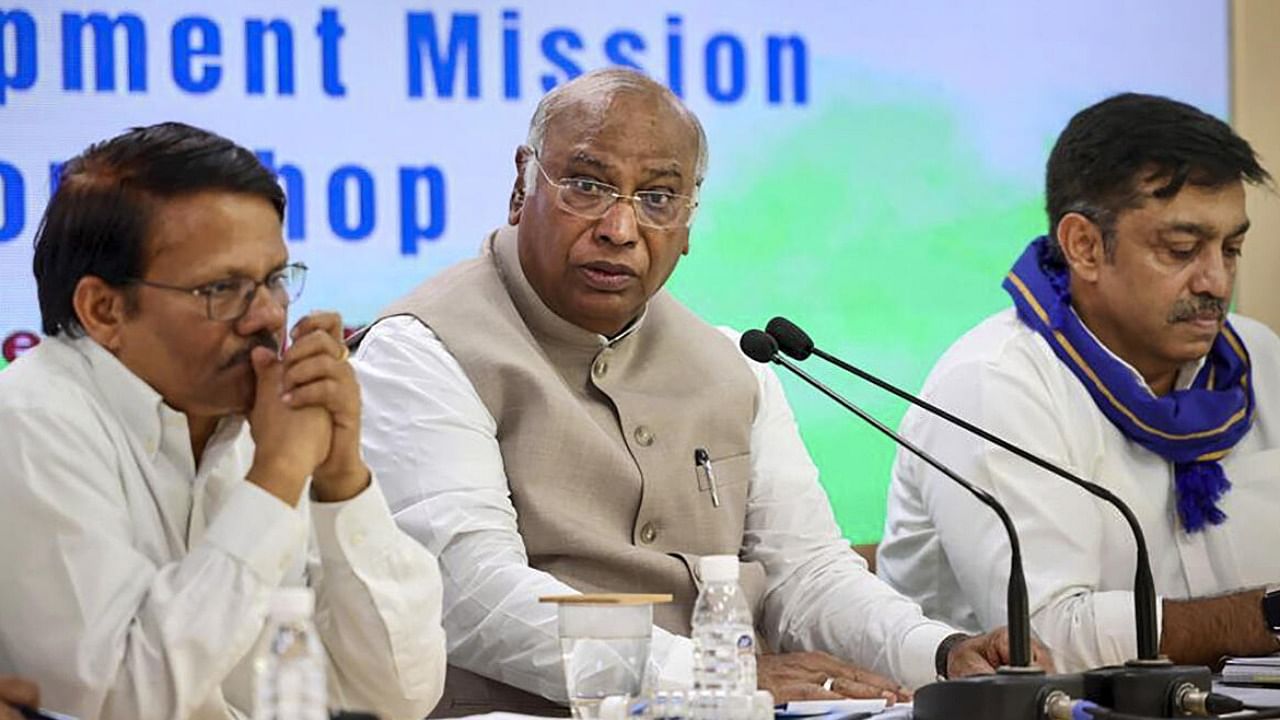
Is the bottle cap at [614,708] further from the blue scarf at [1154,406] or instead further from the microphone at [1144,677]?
the blue scarf at [1154,406]

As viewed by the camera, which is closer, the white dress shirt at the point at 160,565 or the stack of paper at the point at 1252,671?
the white dress shirt at the point at 160,565

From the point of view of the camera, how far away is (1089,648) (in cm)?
358

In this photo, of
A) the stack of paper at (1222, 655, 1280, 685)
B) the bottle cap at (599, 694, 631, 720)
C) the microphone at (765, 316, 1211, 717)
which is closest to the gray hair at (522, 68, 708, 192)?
the microphone at (765, 316, 1211, 717)

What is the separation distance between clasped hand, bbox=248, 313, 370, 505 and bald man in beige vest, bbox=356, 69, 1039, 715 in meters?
0.52

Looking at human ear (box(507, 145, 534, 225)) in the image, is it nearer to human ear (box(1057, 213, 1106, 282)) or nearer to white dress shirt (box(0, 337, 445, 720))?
white dress shirt (box(0, 337, 445, 720))

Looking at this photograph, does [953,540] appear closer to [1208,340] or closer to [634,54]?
[1208,340]

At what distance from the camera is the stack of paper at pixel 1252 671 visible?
2992 mm

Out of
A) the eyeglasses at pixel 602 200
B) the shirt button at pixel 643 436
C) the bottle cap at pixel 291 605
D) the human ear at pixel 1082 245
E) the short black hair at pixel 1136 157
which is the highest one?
the short black hair at pixel 1136 157

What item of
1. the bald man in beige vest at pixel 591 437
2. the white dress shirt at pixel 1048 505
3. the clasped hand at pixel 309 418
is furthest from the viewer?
the white dress shirt at pixel 1048 505

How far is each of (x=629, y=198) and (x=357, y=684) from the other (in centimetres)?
104

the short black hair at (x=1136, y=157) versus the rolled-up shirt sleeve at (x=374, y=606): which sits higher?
the short black hair at (x=1136, y=157)

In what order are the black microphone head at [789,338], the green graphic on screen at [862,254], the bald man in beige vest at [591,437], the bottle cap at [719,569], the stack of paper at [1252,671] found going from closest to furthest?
1. the bottle cap at [719,569]
2. the black microphone head at [789,338]
3. the stack of paper at [1252,671]
4. the bald man in beige vest at [591,437]
5. the green graphic on screen at [862,254]

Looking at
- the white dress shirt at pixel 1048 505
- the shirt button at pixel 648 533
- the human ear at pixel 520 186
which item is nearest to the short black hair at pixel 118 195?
the human ear at pixel 520 186

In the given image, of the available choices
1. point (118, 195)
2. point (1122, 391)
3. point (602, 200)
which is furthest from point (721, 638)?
point (1122, 391)
